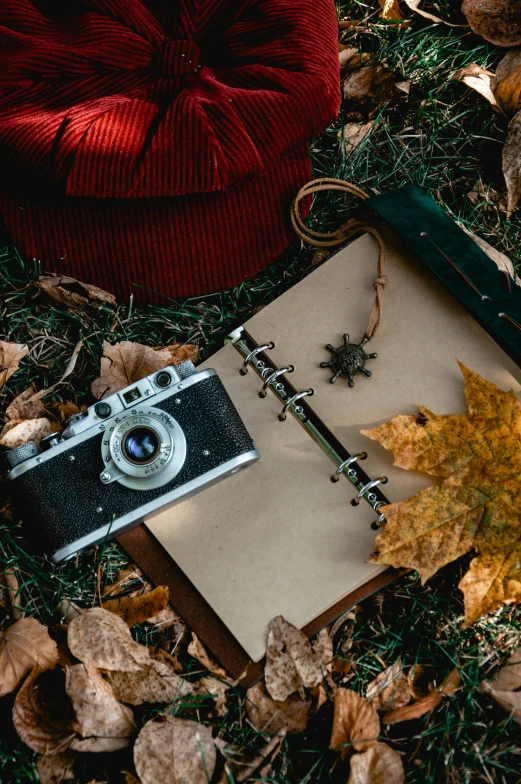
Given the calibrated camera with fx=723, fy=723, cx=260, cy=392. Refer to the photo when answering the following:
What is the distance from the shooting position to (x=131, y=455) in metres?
1.12

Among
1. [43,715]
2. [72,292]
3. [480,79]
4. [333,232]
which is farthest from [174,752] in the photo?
[480,79]

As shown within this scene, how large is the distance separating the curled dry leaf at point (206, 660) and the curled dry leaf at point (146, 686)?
0.05 m

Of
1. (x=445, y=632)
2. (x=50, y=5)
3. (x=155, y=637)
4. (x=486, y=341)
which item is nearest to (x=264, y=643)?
(x=155, y=637)

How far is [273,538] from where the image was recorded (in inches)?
45.2

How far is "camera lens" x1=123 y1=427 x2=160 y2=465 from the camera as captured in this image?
3.66 feet

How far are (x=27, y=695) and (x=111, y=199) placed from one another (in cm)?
82

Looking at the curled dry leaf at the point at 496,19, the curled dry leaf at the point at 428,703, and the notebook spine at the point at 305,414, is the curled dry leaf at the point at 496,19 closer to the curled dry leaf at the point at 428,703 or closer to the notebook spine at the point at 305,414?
the notebook spine at the point at 305,414

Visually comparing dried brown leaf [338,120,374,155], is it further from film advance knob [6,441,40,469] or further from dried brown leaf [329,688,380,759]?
dried brown leaf [329,688,380,759]

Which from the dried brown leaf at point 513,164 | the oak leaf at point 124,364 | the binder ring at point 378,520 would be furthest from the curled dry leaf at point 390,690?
the dried brown leaf at point 513,164

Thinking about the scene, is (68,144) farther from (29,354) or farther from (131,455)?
(131,455)

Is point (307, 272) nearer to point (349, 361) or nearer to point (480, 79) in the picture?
point (349, 361)

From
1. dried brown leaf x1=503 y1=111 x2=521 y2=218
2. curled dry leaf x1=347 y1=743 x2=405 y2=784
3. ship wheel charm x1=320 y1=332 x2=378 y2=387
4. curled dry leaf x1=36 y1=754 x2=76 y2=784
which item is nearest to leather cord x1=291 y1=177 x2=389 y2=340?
ship wheel charm x1=320 y1=332 x2=378 y2=387

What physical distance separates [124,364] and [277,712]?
24.7 inches

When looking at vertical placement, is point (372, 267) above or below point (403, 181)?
below
